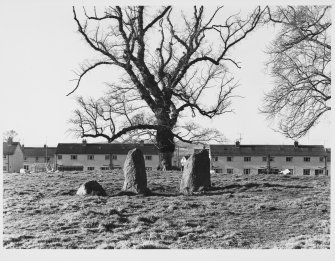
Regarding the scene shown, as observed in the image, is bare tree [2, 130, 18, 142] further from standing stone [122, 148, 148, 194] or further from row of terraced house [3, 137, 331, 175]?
standing stone [122, 148, 148, 194]

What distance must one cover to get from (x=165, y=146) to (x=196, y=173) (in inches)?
102

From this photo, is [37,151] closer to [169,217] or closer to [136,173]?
[136,173]

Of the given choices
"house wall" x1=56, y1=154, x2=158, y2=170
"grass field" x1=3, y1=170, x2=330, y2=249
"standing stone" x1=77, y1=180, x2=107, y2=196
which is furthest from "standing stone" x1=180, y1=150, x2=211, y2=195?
"house wall" x1=56, y1=154, x2=158, y2=170

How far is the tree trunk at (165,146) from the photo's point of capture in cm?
1234

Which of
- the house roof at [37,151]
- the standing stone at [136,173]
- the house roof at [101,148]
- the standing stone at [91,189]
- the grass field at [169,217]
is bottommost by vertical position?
the grass field at [169,217]

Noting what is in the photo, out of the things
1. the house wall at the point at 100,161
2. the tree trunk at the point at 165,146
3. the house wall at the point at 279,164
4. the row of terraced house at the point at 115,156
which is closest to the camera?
the row of terraced house at the point at 115,156

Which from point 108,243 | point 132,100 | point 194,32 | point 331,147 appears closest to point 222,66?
point 194,32

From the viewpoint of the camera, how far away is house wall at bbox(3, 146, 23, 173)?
9.10 metres

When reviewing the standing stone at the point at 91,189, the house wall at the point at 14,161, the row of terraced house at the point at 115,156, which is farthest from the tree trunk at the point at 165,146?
the house wall at the point at 14,161

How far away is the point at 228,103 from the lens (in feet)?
33.1

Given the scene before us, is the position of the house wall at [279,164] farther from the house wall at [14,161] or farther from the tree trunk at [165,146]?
the house wall at [14,161]

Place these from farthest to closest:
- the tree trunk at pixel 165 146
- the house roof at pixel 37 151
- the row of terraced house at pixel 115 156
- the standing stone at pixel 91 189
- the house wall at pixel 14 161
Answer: the tree trunk at pixel 165 146, the standing stone at pixel 91 189, the row of terraced house at pixel 115 156, the house roof at pixel 37 151, the house wall at pixel 14 161

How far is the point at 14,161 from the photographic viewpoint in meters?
10.4

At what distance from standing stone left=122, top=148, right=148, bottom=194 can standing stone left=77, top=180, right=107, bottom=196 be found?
541 millimetres
